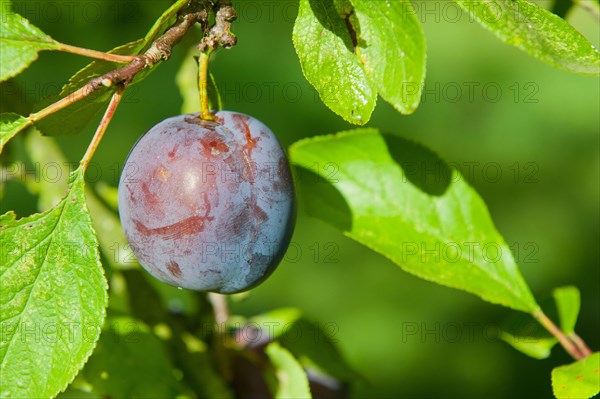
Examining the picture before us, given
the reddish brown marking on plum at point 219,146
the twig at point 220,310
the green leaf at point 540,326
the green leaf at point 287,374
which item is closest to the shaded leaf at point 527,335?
the green leaf at point 540,326

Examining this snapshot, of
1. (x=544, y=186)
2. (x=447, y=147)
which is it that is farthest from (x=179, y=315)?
(x=544, y=186)

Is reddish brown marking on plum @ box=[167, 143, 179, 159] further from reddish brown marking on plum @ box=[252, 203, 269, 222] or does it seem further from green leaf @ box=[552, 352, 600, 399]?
green leaf @ box=[552, 352, 600, 399]

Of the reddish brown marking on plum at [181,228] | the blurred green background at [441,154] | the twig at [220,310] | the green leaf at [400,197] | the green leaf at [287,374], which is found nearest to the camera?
the reddish brown marking on plum at [181,228]

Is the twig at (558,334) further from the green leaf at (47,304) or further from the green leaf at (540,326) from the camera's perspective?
the green leaf at (47,304)

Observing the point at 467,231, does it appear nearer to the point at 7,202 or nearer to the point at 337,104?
the point at 337,104

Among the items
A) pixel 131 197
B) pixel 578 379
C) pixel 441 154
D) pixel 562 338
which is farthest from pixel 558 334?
pixel 441 154

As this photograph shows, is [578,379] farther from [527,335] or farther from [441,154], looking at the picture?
[441,154]

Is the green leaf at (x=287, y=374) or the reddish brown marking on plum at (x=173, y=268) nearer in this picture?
the reddish brown marking on plum at (x=173, y=268)
